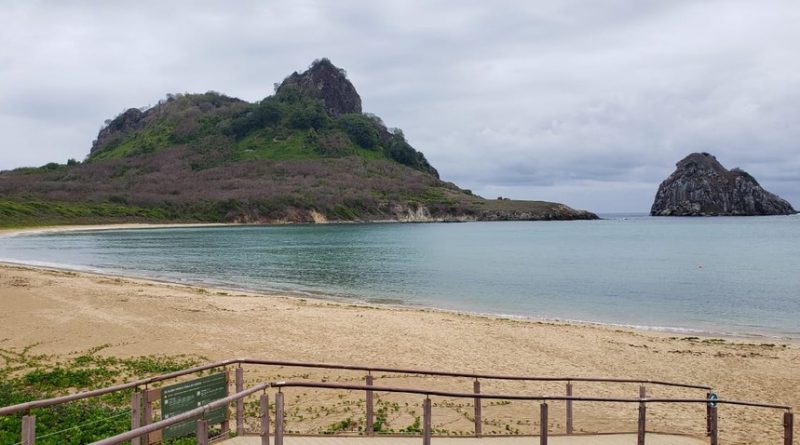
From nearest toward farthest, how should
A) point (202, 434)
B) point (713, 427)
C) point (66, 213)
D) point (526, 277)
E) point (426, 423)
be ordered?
point (202, 434) → point (426, 423) → point (713, 427) → point (526, 277) → point (66, 213)

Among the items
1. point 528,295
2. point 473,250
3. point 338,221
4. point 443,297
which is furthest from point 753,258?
point 338,221

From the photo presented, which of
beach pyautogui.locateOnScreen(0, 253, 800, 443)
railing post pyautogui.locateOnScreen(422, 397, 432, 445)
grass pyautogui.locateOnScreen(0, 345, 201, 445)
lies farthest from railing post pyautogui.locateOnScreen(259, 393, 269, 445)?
beach pyautogui.locateOnScreen(0, 253, 800, 443)

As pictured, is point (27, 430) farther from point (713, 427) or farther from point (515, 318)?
point (515, 318)

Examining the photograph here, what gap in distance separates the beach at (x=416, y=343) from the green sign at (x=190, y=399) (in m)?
7.82

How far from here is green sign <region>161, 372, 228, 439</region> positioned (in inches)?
326

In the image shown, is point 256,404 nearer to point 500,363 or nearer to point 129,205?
point 500,363

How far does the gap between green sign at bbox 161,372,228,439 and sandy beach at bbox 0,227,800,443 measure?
473 cm

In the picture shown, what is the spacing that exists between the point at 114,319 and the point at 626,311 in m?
25.8

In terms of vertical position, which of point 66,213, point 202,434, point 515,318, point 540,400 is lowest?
point 515,318

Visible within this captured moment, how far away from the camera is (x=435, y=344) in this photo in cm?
2080

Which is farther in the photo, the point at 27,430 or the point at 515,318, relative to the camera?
the point at 515,318

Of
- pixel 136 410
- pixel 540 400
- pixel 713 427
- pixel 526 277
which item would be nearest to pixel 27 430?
pixel 136 410

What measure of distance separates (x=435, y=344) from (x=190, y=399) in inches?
512

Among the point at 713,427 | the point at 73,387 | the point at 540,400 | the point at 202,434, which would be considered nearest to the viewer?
the point at 202,434
